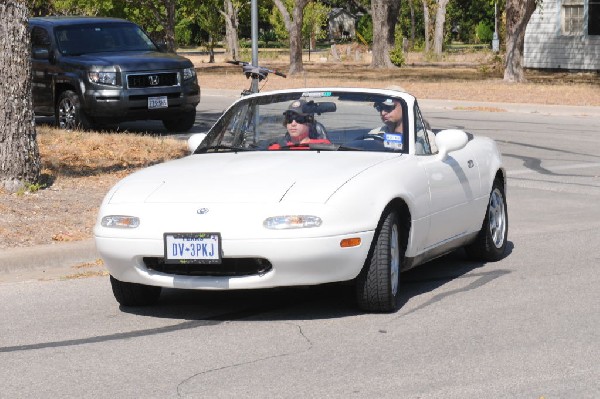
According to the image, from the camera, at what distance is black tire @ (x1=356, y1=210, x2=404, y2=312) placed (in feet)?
24.3

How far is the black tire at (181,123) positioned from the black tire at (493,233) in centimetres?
1174

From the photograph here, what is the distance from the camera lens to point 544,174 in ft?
50.1

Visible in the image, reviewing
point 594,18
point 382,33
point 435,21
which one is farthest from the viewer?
point 435,21

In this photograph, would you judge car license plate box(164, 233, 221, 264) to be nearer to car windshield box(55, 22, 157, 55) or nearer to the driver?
the driver

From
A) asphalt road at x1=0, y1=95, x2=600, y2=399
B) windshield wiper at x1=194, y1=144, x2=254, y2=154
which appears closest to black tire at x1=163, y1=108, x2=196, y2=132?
asphalt road at x1=0, y1=95, x2=600, y2=399

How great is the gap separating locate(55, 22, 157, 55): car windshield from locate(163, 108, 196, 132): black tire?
1.34m

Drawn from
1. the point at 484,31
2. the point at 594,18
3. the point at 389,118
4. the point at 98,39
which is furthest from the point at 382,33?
the point at 484,31

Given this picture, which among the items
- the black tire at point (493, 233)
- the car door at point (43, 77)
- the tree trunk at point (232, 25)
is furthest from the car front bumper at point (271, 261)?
the tree trunk at point (232, 25)

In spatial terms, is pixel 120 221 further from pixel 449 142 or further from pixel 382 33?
pixel 382 33

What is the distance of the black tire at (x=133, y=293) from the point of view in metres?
7.84

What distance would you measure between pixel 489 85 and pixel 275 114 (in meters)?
24.9

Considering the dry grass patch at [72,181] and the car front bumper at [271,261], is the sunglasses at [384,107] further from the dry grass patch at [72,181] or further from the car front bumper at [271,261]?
the dry grass patch at [72,181]

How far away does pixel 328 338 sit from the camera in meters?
6.98

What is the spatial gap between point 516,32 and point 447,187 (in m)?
Answer: 25.7
